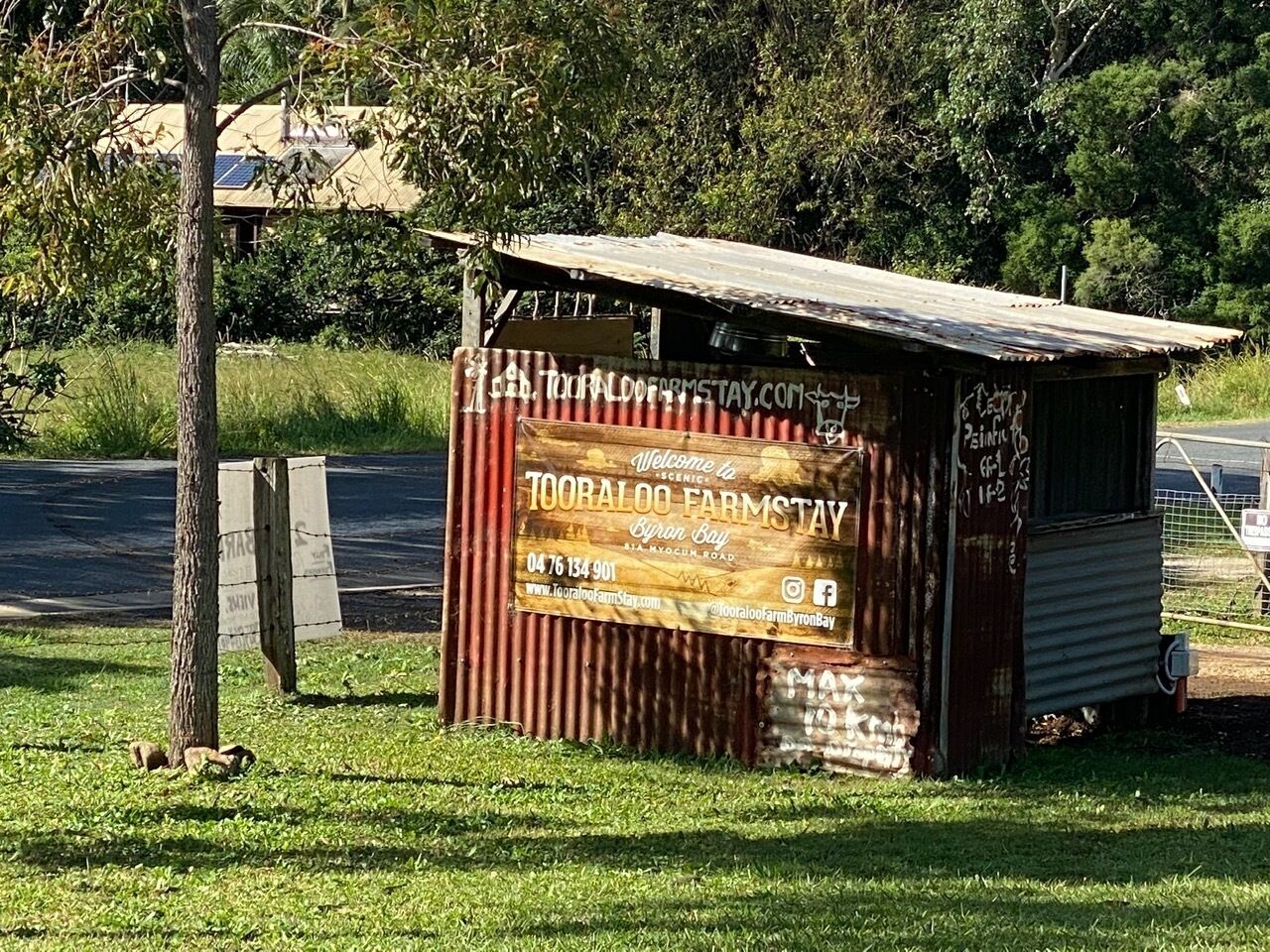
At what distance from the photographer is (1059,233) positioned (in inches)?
1597

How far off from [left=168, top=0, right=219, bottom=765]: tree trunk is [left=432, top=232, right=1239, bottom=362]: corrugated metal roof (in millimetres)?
1710

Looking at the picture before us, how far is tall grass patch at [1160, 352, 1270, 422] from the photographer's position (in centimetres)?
3247

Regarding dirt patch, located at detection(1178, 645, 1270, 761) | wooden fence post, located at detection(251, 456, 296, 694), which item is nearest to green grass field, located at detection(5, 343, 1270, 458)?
wooden fence post, located at detection(251, 456, 296, 694)

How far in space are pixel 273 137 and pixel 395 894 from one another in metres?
36.1

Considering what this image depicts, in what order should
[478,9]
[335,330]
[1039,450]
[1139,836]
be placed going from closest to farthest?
[1139,836], [478,9], [1039,450], [335,330]

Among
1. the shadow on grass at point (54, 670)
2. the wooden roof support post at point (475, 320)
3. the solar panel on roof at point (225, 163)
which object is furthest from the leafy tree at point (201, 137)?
the solar panel on roof at point (225, 163)

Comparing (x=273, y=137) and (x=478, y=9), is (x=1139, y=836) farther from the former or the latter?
(x=273, y=137)

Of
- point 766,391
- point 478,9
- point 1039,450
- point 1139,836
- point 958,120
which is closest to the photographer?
point 1139,836

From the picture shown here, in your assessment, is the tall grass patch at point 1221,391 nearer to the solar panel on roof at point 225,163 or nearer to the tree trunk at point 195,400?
the solar panel on roof at point 225,163

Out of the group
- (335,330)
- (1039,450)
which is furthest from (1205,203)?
(1039,450)

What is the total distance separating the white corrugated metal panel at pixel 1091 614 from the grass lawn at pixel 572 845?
1.18 feet

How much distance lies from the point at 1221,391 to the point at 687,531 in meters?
26.0

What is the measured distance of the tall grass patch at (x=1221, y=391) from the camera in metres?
32.5

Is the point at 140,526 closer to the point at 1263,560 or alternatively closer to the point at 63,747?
the point at 63,747
